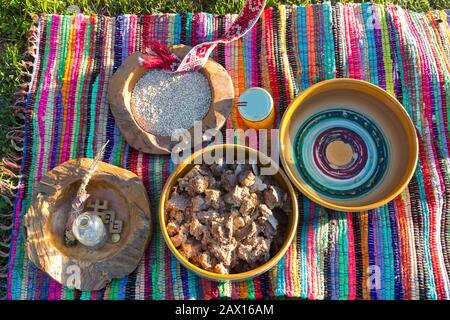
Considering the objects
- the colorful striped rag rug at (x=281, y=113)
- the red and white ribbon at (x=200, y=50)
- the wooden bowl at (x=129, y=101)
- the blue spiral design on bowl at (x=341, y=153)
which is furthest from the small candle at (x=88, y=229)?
the blue spiral design on bowl at (x=341, y=153)

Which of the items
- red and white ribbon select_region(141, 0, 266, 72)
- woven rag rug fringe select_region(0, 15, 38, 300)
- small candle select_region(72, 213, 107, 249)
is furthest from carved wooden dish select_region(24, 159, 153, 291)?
red and white ribbon select_region(141, 0, 266, 72)

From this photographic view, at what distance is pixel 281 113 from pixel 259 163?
0.93 ft

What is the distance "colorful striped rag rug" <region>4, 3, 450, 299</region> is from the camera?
5.59 feet

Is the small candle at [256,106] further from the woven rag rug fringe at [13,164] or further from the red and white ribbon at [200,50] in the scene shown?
the woven rag rug fringe at [13,164]

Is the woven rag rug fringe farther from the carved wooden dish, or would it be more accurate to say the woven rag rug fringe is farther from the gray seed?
→ the gray seed

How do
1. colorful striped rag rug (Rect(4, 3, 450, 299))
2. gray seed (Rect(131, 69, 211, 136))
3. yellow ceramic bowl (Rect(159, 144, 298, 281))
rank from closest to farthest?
yellow ceramic bowl (Rect(159, 144, 298, 281)) < colorful striped rag rug (Rect(4, 3, 450, 299)) < gray seed (Rect(131, 69, 211, 136))

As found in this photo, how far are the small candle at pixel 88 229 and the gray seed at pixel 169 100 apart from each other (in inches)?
15.3

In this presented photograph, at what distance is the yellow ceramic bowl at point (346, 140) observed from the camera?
1.71 m

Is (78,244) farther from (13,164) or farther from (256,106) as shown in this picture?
(256,106)

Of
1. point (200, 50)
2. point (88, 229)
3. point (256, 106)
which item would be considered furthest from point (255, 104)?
point (88, 229)

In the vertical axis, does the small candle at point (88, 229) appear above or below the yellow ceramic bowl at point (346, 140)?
below

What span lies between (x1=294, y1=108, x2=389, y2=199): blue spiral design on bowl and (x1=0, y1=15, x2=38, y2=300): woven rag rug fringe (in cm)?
106

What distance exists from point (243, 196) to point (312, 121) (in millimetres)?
426

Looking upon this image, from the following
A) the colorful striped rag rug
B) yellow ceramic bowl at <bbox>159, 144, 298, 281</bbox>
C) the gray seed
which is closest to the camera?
yellow ceramic bowl at <bbox>159, 144, 298, 281</bbox>
